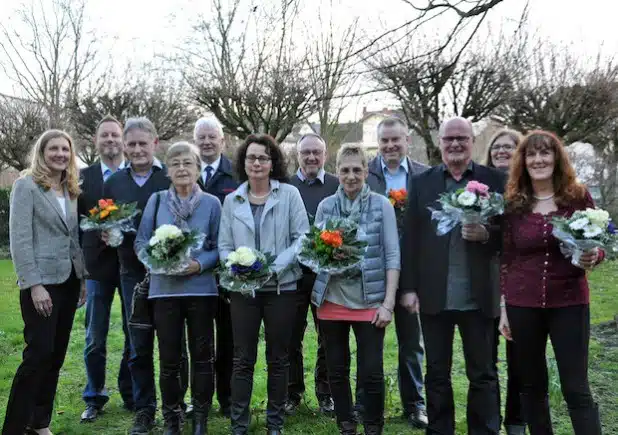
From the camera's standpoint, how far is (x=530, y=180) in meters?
3.74

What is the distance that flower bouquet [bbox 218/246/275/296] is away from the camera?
374 centimetres

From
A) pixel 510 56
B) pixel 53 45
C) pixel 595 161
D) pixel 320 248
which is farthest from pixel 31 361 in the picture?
pixel 53 45

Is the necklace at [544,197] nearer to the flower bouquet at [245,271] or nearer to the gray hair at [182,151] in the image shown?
the flower bouquet at [245,271]

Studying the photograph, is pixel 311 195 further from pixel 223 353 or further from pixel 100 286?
pixel 100 286

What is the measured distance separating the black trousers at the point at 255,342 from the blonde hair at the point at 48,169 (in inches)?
60.1

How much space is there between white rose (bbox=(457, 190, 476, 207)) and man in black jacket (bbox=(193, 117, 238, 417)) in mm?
1931

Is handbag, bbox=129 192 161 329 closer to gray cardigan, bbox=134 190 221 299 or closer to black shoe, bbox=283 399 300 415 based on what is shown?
gray cardigan, bbox=134 190 221 299

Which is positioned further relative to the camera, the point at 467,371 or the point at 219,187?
the point at 219,187

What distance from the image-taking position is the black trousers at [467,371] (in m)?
3.73

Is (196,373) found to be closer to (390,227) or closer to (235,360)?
(235,360)

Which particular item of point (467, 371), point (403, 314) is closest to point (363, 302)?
point (467, 371)

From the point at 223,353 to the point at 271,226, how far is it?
1.38 m

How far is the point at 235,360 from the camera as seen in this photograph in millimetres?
4062

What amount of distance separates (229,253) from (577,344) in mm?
2274
